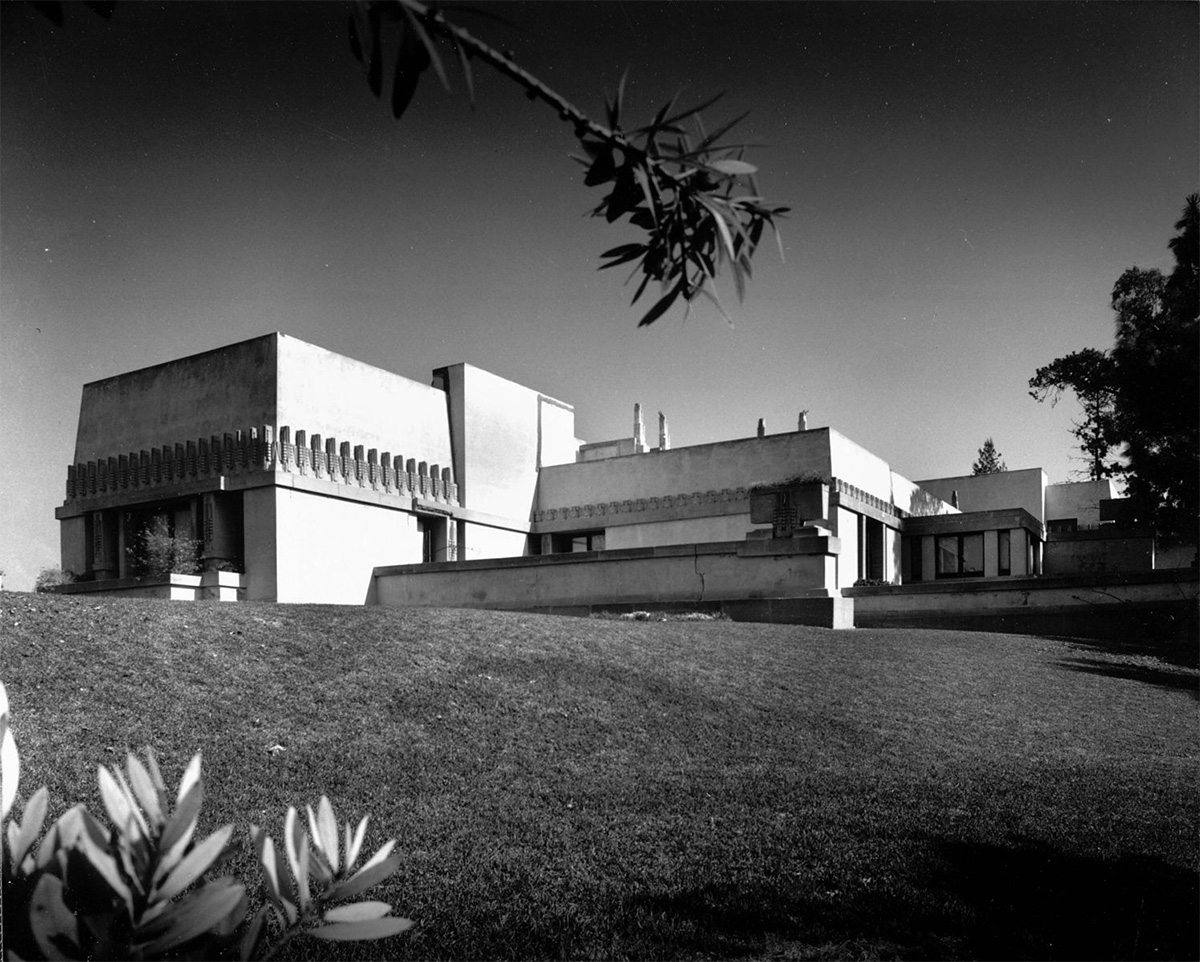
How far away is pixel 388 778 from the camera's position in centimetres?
771

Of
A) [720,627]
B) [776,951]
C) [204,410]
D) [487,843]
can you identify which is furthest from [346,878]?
[204,410]

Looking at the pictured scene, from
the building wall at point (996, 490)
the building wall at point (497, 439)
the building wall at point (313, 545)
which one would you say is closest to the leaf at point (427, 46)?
the building wall at point (313, 545)

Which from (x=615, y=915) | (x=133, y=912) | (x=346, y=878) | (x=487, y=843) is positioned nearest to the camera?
(x=133, y=912)

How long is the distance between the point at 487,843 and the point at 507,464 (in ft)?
101

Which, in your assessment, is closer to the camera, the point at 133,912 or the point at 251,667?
the point at 133,912

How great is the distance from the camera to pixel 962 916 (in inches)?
196

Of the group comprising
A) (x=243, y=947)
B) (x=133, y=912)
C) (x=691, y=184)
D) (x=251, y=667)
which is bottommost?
(x=251, y=667)

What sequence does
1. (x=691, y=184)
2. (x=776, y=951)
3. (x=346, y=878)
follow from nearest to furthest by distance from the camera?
1. (x=346, y=878)
2. (x=691, y=184)
3. (x=776, y=951)

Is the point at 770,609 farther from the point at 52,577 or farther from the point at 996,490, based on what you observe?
the point at 996,490

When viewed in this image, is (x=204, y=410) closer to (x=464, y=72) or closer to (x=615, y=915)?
(x=615, y=915)

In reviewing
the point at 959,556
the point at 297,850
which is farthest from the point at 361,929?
the point at 959,556

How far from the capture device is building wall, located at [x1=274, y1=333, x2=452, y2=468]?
28.8m

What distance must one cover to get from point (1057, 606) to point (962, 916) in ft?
73.7

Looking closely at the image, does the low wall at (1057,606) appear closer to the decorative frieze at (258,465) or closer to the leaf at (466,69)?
the decorative frieze at (258,465)
